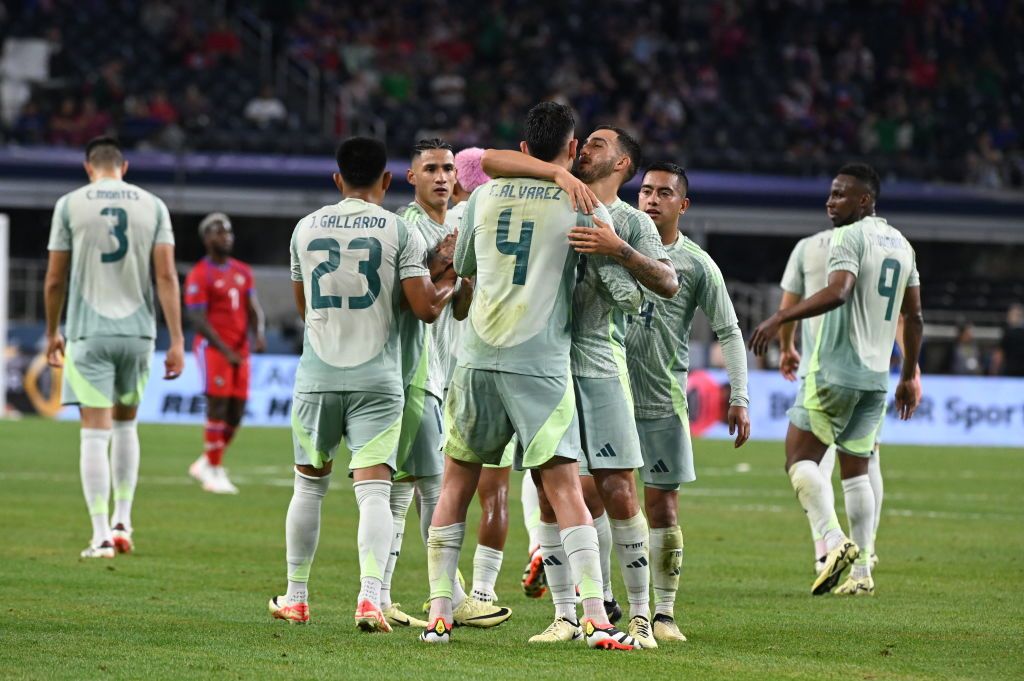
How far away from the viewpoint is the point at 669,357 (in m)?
7.56

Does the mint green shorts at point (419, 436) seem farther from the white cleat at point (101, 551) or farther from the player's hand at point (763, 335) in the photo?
the white cleat at point (101, 551)

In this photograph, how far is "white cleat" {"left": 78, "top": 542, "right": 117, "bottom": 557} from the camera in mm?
9766

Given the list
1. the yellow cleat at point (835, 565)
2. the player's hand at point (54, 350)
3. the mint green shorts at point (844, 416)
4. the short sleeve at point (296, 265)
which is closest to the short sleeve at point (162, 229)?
the player's hand at point (54, 350)

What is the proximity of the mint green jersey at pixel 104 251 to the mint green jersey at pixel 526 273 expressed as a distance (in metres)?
4.06

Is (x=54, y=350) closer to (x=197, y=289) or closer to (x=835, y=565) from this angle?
(x=835, y=565)

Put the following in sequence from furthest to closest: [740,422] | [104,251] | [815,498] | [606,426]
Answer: [104,251]
[815,498]
[740,422]
[606,426]

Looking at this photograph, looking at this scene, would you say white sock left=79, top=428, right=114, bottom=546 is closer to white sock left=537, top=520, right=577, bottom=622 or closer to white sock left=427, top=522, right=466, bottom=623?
white sock left=427, top=522, right=466, bottom=623

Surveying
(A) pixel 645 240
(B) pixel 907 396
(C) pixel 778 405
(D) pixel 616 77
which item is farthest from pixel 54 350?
(D) pixel 616 77

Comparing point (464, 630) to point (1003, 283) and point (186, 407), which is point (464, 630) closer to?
point (186, 407)

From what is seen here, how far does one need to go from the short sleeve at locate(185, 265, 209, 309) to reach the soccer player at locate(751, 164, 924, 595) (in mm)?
7369

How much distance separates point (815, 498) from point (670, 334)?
2251 mm

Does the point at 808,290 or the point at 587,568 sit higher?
the point at 808,290

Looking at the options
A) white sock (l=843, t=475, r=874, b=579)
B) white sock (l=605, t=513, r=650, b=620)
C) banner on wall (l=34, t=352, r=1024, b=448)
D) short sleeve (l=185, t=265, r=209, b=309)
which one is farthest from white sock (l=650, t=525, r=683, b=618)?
banner on wall (l=34, t=352, r=1024, b=448)

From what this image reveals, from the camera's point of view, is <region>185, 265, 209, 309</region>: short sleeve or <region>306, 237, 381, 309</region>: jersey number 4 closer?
<region>306, 237, 381, 309</region>: jersey number 4
